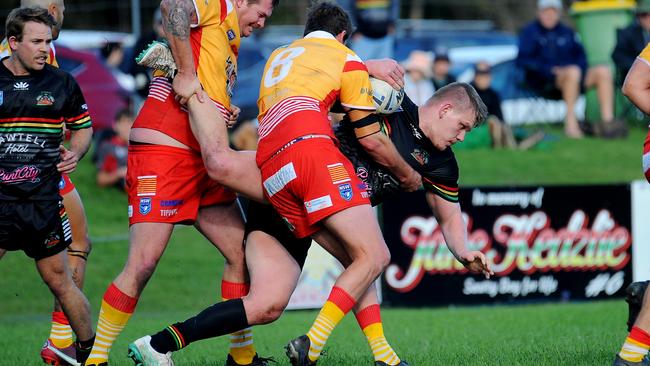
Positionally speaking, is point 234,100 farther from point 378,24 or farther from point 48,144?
point 48,144

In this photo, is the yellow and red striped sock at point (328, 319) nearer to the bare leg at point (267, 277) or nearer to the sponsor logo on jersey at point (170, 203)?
the bare leg at point (267, 277)

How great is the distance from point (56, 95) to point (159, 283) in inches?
280

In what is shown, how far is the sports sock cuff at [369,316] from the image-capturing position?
675 cm

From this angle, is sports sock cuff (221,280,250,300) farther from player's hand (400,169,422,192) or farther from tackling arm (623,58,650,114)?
tackling arm (623,58,650,114)

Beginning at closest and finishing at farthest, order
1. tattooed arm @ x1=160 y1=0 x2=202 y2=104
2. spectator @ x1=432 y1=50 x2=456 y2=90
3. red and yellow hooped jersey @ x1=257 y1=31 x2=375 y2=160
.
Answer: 1. red and yellow hooped jersey @ x1=257 y1=31 x2=375 y2=160
2. tattooed arm @ x1=160 y1=0 x2=202 y2=104
3. spectator @ x1=432 y1=50 x2=456 y2=90

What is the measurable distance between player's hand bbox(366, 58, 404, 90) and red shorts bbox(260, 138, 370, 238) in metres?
0.61

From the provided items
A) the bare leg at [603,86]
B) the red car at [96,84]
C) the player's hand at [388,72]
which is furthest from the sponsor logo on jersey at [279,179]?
the red car at [96,84]

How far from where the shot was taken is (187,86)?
21.9 feet

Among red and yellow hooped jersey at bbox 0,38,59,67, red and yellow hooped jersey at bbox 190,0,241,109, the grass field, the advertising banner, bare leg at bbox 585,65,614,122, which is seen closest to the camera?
red and yellow hooped jersey at bbox 190,0,241,109

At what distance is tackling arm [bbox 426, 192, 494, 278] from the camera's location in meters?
6.84

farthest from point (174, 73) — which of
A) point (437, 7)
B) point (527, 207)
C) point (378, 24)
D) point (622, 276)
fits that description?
point (437, 7)

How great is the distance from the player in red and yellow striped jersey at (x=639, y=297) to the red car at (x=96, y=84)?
45.5ft

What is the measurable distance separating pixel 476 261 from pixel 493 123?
1128cm

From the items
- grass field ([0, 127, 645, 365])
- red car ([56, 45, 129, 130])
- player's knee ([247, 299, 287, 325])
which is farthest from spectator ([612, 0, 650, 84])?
player's knee ([247, 299, 287, 325])
